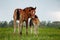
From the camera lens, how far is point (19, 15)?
416cm

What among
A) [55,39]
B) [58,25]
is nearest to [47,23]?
[58,25]

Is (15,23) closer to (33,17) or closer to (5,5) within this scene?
(33,17)

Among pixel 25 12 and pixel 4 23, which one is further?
pixel 4 23

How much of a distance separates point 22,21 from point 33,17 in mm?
258

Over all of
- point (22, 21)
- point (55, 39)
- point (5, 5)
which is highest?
point (5, 5)

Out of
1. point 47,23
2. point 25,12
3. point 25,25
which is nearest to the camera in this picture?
point 25,12

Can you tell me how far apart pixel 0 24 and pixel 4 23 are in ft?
0.59

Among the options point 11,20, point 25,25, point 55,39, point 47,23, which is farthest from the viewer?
point 47,23

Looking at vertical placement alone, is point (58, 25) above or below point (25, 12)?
below

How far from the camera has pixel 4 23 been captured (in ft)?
16.4

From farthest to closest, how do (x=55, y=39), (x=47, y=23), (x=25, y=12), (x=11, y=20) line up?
(x=47, y=23), (x=11, y=20), (x=25, y=12), (x=55, y=39)

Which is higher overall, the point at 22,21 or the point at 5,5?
the point at 5,5

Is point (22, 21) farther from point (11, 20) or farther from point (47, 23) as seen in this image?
point (47, 23)

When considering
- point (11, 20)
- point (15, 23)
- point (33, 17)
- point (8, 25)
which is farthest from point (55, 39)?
point (8, 25)
